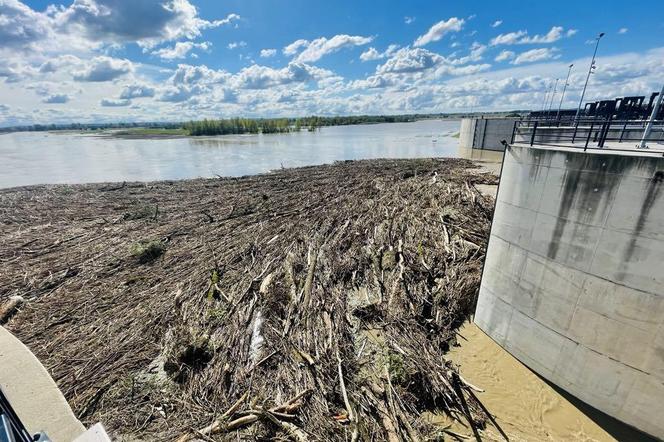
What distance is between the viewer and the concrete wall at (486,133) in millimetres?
43812

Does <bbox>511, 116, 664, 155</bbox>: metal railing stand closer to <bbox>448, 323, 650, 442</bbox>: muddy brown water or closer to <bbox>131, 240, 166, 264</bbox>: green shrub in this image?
<bbox>448, 323, 650, 442</bbox>: muddy brown water

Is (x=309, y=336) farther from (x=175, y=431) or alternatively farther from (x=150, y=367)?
(x=150, y=367)

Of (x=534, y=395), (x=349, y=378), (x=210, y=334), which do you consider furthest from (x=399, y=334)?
(x=210, y=334)

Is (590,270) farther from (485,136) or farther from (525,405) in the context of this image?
(485,136)

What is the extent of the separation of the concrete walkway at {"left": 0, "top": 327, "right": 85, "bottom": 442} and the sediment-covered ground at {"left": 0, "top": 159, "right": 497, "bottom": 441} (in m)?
0.98

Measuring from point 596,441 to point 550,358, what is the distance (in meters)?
1.90

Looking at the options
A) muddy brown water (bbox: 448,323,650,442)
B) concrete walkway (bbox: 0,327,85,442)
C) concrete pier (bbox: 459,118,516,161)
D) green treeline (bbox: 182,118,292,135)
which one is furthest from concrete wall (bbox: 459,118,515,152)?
green treeline (bbox: 182,118,292,135)

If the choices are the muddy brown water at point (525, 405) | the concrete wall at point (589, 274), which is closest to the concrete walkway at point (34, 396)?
the muddy brown water at point (525, 405)

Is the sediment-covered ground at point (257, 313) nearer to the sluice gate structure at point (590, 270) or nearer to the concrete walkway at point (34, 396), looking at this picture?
the concrete walkway at point (34, 396)

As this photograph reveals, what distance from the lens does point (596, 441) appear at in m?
7.07

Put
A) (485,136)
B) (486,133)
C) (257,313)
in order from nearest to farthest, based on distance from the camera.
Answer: (257,313)
(486,133)
(485,136)

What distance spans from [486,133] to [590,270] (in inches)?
1830

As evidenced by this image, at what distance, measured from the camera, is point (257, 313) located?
9375 millimetres

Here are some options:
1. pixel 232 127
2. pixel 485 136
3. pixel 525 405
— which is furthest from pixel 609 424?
pixel 232 127
